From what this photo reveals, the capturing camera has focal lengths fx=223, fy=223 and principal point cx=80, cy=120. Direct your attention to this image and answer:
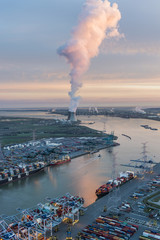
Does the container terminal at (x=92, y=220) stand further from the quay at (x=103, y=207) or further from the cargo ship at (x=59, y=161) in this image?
the cargo ship at (x=59, y=161)

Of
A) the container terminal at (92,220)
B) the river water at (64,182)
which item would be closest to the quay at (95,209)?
the container terminal at (92,220)

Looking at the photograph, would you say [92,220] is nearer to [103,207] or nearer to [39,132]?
[103,207]

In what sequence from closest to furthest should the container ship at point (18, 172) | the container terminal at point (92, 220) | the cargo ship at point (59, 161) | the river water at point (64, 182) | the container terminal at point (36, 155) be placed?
1. the container terminal at point (92, 220)
2. the river water at point (64, 182)
3. the container ship at point (18, 172)
4. the container terminal at point (36, 155)
5. the cargo ship at point (59, 161)

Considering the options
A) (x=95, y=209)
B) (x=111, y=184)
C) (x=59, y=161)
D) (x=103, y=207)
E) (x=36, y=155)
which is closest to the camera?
(x=95, y=209)

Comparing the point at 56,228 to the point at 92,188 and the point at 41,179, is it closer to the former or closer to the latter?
the point at 92,188

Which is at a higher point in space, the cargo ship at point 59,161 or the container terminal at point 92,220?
the container terminal at point 92,220

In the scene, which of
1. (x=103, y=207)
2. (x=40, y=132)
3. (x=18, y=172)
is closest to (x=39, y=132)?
(x=40, y=132)

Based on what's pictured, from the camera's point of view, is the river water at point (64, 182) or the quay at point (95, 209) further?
the river water at point (64, 182)
